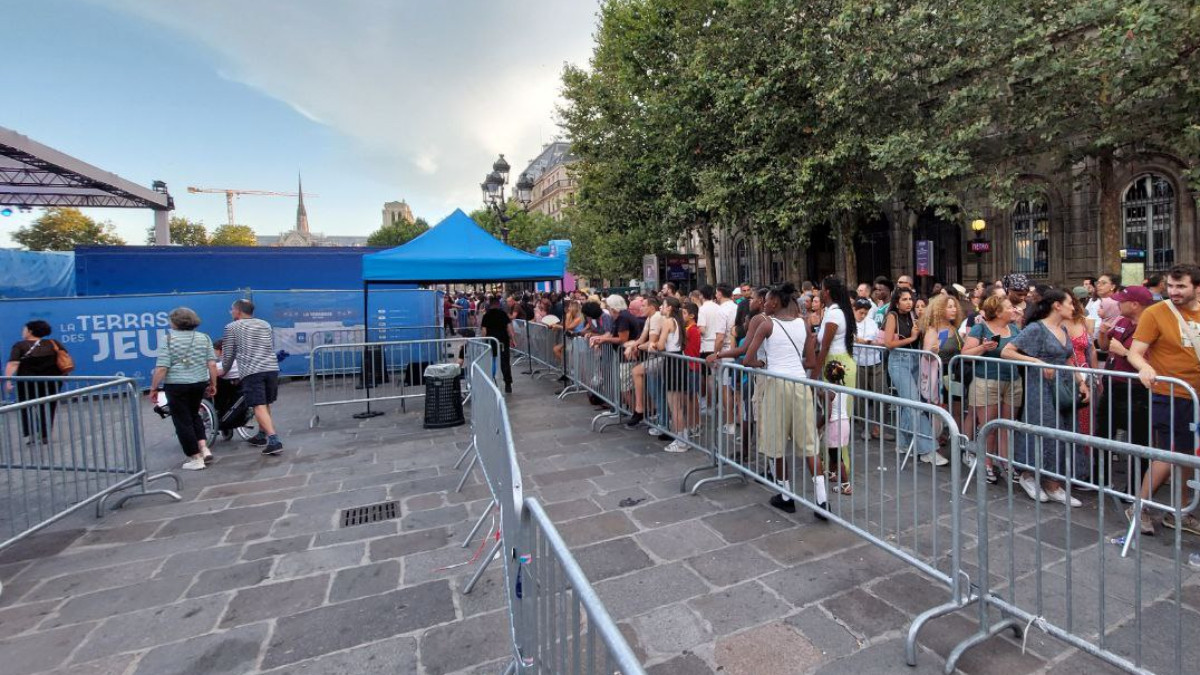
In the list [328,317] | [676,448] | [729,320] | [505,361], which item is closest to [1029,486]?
[676,448]

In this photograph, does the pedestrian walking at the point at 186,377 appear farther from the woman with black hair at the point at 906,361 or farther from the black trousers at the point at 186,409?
the woman with black hair at the point at 906,361

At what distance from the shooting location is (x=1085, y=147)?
13.7 metres

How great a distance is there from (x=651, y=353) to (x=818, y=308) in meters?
2.77

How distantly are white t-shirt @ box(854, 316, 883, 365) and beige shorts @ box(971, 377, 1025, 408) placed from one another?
48.9 inches

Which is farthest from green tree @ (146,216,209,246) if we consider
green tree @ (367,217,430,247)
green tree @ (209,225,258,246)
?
green tree @ (367,217,430,247)

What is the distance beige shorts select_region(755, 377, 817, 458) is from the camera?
4051 millimetres

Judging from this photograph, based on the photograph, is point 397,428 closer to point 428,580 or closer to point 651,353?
point 651,353

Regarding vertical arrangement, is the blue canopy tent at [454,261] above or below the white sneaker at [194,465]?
above

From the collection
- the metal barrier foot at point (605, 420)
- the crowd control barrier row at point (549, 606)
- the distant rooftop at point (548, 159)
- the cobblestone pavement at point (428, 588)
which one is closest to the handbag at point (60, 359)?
the cobblestone pavement at point (428, 588)

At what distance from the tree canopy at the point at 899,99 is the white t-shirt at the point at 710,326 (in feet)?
29.6

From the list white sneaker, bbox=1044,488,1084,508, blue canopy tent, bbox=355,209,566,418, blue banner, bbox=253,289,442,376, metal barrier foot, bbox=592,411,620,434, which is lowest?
white sneaker, bbox=1044,488,1084,508

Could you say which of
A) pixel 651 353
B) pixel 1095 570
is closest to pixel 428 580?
pixel 651 353

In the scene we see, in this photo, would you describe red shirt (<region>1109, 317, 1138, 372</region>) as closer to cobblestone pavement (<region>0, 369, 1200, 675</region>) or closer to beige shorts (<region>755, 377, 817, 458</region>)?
cobblestone pavement (<region>0, 369, 1200, 675</region>)

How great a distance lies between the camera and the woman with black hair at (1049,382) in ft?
14.5
